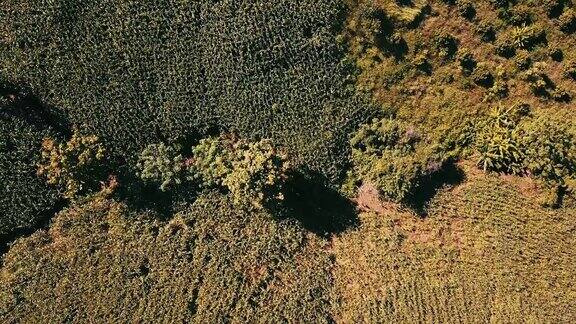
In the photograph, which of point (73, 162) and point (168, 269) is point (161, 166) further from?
point (168, 269)

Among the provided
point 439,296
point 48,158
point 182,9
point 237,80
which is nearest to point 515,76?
point 439,296

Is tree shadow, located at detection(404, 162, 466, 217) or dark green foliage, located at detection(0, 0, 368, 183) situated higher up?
dark green foliage, located at detection(0, 0, 368, 183)

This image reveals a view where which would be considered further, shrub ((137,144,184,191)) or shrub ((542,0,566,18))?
shrub ((137,144,184,191))

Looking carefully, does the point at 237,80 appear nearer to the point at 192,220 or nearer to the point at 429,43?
the point at 192,220

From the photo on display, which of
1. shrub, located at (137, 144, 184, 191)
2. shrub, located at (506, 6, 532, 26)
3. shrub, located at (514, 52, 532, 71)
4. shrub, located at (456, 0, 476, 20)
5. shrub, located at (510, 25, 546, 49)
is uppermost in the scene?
shrub, located at (456, 0, 476, 20)

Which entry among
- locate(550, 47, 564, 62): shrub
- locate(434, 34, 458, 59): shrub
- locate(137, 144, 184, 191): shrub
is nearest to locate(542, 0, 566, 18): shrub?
locate(550, 47, 564, 62): shrub

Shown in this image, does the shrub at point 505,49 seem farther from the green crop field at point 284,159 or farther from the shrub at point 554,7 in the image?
the shrub at point 554,7

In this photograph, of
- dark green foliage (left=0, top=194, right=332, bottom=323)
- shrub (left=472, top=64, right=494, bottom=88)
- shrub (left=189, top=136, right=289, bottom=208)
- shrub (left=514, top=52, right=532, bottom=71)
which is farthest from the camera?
shrub (left=472, top=64, right=494, bottom=88)

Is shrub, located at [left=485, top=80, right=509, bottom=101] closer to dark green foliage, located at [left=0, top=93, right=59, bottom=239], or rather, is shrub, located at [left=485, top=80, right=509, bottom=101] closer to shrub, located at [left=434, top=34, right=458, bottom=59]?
shrub, located at [left=434, top=34, right=458, bottom=59]
